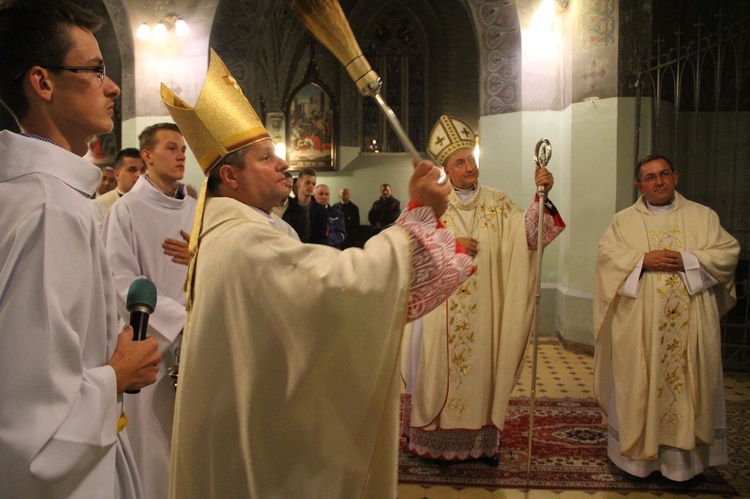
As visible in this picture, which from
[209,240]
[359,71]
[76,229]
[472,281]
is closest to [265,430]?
[209,240]

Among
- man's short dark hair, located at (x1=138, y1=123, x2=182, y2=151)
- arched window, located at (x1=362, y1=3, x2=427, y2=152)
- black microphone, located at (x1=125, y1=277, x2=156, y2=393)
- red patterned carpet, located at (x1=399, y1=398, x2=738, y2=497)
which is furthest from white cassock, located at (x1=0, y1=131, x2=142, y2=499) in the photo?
arched window, located at (x1=362, y1=3, x2=427, y2=152)

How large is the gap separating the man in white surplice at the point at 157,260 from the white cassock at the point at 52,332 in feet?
4.80

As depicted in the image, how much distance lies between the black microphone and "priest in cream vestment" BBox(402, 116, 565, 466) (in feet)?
8.76

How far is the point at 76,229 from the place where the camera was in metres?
1.31

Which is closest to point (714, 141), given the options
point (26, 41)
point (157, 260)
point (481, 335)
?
point (481, 335)

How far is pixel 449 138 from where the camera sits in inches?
167

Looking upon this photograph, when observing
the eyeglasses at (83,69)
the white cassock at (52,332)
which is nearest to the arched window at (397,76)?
the eyeglasses at (83,69)

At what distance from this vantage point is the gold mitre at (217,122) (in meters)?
1.98

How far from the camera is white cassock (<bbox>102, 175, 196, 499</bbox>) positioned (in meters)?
2.79

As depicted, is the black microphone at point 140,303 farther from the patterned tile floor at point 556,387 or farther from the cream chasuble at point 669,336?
the cream chasuble at point 669,336

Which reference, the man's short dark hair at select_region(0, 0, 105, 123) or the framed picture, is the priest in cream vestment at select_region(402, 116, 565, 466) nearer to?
the man's short dark hair at select_region(0, 0, 105, 123)

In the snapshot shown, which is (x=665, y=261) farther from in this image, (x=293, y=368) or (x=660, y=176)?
(x=293, y=368)

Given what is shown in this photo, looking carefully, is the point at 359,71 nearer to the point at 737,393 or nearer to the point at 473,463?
the point at 473,463

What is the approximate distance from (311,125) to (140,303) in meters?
13.2
